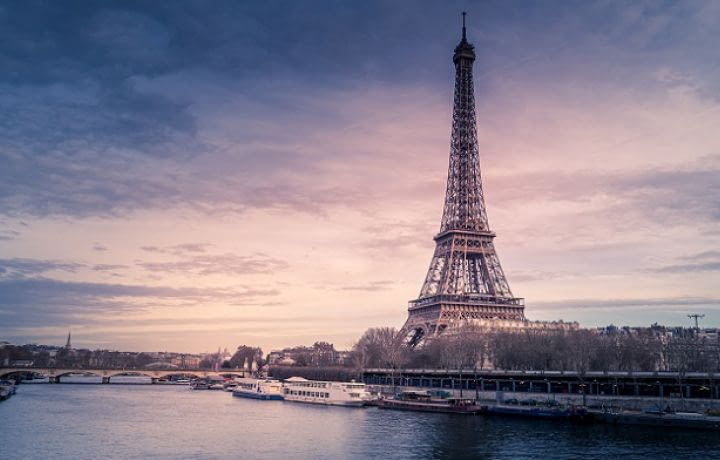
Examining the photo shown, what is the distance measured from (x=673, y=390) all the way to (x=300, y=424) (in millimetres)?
42658

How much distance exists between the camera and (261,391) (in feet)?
338

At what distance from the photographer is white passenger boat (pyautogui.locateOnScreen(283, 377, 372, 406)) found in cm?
8669

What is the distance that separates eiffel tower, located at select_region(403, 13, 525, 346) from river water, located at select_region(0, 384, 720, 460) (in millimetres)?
48492

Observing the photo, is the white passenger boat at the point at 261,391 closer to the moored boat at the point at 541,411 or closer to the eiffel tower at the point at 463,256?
the eiffel tower at the point at 463,256

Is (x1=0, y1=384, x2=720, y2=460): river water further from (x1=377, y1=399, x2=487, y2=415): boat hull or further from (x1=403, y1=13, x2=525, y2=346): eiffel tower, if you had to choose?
(x1=403, y1=13, x2=525, y2=346): eiffel tower

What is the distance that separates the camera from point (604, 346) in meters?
96.3

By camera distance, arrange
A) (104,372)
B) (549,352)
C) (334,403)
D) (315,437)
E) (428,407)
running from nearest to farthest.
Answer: (315,437)
(428,407)
(334,403)
(549,352)
(104,372)

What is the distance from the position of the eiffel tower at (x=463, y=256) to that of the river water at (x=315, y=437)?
48.5 m

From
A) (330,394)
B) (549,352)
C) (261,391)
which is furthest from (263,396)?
(549,352)

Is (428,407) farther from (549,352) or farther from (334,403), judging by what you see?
(549,352)

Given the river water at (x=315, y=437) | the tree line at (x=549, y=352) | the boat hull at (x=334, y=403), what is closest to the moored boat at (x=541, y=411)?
the river water at (x=315, y=437)

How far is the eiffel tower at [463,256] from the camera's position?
119062 millimetres

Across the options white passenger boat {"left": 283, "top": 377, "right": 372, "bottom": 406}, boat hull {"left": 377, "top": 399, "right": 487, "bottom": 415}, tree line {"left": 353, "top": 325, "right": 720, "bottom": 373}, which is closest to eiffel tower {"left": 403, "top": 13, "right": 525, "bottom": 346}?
tree line {"left": 353, "top": 325, "right": 720, "bottom": 373}

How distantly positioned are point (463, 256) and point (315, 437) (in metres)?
75.9
